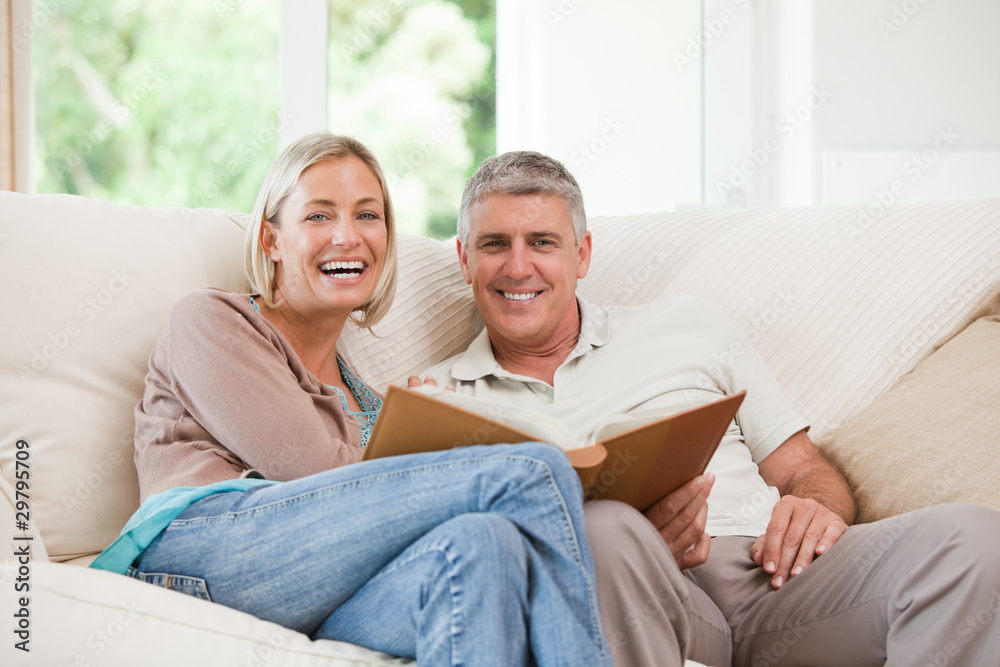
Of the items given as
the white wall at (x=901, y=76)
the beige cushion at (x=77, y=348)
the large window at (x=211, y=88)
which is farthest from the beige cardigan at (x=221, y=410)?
the white wall at (x=901, y=76)

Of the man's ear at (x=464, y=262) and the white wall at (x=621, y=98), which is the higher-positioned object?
the white wall at (x=621, y=98)

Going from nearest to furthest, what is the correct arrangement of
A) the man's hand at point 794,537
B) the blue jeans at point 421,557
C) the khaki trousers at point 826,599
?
the blue jeans at point 421,557 → the khaki trousers at point 826,599 → the man's hand at point 794,537

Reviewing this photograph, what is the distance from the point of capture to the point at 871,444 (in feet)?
4.62

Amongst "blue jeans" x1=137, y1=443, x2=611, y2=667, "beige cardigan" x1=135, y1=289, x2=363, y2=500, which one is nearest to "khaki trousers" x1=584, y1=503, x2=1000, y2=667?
"blue jeans" x1=137, y1=443, x2=611, y2=667

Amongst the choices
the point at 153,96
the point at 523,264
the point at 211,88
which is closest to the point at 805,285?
the point at 523,264

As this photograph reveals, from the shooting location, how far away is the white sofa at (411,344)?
940mm

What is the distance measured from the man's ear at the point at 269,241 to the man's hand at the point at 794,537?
940 mm

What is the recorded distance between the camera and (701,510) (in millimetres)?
1105

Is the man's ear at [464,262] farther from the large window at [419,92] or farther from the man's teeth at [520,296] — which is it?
the large window at [419,92]

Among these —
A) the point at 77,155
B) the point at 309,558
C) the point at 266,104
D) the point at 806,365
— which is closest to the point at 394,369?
the point at 309,558

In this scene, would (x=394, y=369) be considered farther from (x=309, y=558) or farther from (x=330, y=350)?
(x=309, y=558)

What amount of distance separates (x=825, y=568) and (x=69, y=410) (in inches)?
46.6

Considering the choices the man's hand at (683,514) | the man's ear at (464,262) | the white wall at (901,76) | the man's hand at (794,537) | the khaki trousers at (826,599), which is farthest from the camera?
the white wall at (901,76)

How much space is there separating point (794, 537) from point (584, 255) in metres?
0.75
